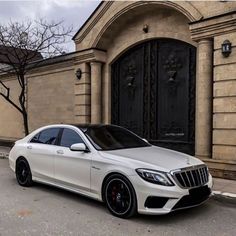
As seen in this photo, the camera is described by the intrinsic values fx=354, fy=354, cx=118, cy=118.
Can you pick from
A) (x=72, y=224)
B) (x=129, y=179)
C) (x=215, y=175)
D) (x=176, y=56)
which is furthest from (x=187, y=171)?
(x=176, y=56)

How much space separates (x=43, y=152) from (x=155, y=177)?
2965 mm

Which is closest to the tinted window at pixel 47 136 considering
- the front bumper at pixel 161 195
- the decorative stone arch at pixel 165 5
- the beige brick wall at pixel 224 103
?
the front bumper at pixel 161 195

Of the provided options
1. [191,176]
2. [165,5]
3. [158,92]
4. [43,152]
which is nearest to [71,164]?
[43,152]

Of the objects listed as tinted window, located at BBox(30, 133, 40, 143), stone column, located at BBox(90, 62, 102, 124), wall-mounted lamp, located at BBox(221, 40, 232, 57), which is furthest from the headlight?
stone column, located at BBox(90, 62, 102, 124)

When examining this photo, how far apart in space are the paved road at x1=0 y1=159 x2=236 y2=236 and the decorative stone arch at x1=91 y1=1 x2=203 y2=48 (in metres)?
A: 4.92

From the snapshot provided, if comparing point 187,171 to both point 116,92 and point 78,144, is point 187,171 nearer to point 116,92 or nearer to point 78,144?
point 78,144

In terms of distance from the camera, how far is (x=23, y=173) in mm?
8008

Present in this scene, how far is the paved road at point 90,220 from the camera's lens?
494cm

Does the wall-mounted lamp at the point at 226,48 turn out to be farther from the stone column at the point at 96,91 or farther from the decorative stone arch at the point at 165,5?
the stone column at the point at 96,91

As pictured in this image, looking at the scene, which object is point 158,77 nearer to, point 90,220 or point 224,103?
point 224,103

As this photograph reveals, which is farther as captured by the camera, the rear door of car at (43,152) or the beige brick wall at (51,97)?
the beige brick wall at (51,97)

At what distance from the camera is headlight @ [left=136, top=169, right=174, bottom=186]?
5.20 m

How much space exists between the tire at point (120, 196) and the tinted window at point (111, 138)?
0.79 meters

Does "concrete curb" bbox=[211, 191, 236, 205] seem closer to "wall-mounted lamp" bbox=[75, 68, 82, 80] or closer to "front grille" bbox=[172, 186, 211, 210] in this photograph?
"front grille" bbox=[172, 186, 211, 210]
